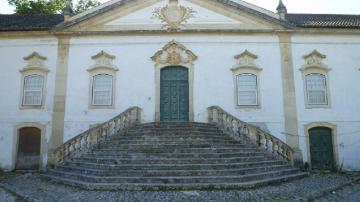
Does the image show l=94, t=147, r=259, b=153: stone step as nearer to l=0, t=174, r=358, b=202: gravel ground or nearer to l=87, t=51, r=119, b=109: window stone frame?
l=0, t=174, r=358, b=202: gravel ground

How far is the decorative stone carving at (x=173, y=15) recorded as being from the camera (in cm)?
1446

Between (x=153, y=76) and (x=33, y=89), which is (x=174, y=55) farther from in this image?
Answer: (x=33, y=89)

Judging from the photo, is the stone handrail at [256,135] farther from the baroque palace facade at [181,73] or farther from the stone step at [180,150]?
the baroque palace facade at [181,73]

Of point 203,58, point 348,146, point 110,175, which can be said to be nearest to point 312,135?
point 348,146

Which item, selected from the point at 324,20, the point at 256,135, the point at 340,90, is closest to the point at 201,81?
the point at 256,135

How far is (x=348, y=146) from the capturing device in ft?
44.3

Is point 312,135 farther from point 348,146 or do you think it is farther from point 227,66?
point 227,66

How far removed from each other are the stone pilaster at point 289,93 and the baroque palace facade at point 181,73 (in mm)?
43

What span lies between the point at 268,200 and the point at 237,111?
7.18 meters

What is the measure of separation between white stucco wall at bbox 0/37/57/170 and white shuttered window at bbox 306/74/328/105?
11.3 m

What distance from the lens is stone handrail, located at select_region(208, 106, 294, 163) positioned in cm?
1111

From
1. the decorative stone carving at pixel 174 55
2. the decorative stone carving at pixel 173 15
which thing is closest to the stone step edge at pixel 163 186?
the decorative stone carving at pixel 174 55

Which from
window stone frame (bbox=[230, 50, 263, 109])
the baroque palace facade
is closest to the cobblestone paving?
the baroque palace facade

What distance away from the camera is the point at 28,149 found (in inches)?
544
